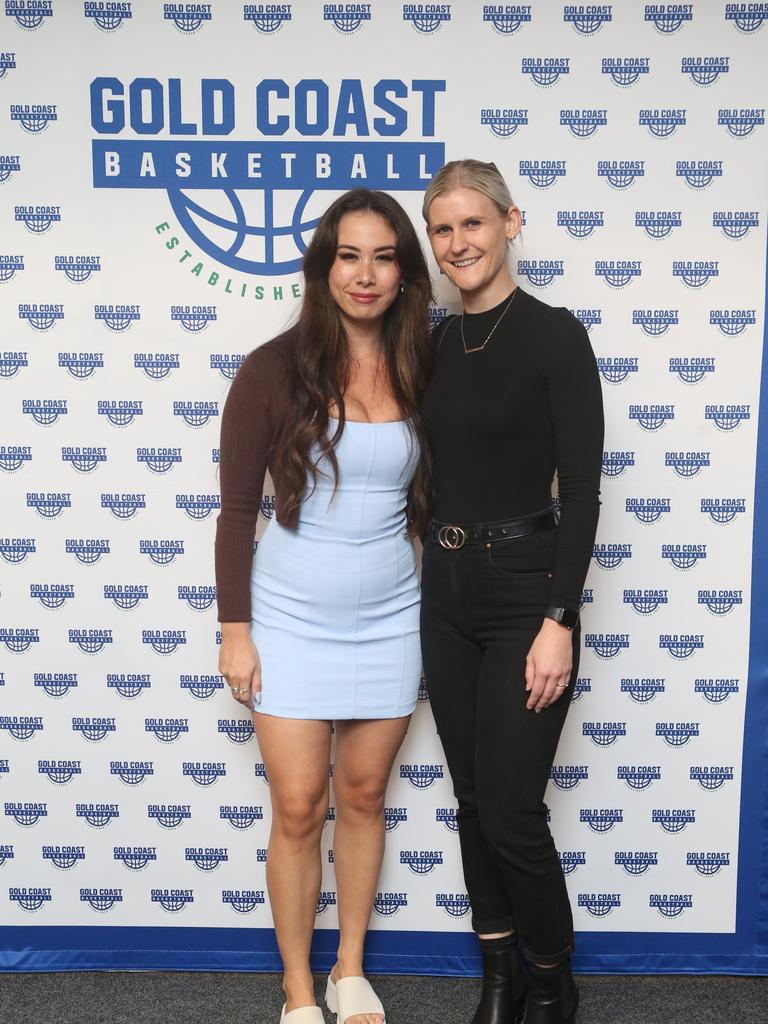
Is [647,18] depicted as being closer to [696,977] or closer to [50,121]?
[50,121]

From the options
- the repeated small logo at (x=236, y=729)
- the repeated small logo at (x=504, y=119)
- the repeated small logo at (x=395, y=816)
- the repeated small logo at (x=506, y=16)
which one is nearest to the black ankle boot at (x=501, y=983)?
the repeated small logo at (x=395, y=816)

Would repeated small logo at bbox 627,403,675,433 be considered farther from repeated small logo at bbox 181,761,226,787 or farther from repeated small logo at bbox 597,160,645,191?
repeated small logo at bbox 181,761,226,787

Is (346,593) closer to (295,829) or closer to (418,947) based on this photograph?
(295,829)

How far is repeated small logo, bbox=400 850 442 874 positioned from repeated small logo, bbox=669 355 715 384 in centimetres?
131

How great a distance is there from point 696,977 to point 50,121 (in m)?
2.59

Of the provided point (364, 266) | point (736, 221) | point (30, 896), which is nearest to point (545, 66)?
point (736, 221)

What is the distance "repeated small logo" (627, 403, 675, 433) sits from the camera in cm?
209

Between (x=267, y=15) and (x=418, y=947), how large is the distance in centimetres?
227

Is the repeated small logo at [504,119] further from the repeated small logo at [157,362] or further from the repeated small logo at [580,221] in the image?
the repeated small logo at [157,362]

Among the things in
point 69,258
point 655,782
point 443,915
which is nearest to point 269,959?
point 443,915

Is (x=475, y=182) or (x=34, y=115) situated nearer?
(x=475, y=182)

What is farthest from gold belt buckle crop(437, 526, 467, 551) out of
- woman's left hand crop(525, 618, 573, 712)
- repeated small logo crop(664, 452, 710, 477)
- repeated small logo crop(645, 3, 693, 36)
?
repeated small logo crop(645, 3, 693, 36)

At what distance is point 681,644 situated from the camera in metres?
2.15

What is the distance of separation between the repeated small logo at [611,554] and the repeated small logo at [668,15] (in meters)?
1.16
